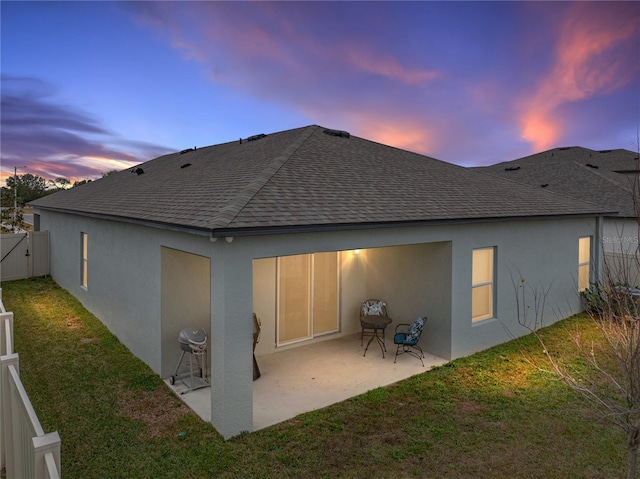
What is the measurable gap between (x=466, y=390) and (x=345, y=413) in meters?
2.57

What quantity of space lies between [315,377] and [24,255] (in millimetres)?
16355

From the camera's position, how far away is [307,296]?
9984 mm

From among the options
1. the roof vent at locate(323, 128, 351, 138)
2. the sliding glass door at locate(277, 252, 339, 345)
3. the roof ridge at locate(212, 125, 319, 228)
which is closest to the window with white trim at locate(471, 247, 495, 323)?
the sliding glass door at locate(277, 252, 339, 345)

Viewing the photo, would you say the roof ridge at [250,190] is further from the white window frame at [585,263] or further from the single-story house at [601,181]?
the single-story house at [601,181]

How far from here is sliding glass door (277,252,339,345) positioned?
9578 millimetres

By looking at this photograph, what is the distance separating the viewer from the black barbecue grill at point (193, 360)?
284 inches

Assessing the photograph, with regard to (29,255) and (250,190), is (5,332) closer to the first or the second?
(250,190)

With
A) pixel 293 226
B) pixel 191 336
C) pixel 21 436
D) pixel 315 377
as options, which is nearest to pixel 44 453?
pixel 21 436

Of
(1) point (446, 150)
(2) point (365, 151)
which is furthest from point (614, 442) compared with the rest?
(1) point (446, 150)

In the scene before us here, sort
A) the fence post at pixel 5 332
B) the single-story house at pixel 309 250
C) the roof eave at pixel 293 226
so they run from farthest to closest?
the single-story house at pixel 309 250 < the roof eave at pixel 293 226 < the fence post at pixel 5 332

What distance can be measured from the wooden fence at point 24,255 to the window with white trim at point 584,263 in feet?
72.5

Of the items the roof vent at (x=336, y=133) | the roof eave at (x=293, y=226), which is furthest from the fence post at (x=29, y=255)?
the roof vent at (x=336, y=133)

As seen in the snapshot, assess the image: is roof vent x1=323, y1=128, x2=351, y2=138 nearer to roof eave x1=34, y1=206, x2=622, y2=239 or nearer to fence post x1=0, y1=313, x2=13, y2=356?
roof eave x1=34, y1=206, x2=622, y2=239

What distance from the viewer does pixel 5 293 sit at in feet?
48.4
